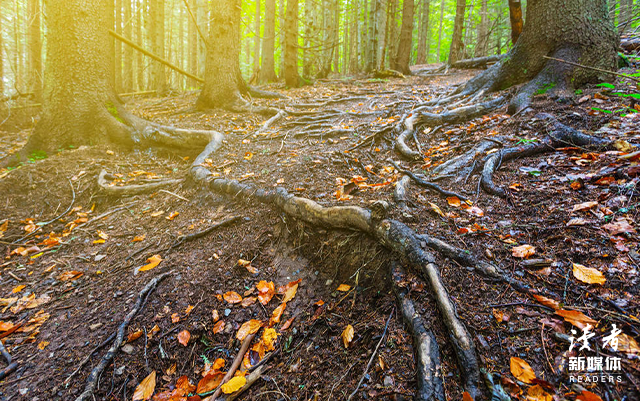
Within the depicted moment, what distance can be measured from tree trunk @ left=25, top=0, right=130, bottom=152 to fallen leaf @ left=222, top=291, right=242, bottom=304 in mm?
4681

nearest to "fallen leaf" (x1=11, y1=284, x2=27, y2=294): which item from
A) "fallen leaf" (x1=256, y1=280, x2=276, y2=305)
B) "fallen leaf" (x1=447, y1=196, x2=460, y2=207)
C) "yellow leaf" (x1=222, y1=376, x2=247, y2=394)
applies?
"fallen leaf" (x1=256, y1=280, x2=276, y2=305)

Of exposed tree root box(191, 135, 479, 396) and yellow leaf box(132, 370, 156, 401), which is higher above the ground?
exposed tree root box(191, 135, 479, 396)

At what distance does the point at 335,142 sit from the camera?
5051 millimetres

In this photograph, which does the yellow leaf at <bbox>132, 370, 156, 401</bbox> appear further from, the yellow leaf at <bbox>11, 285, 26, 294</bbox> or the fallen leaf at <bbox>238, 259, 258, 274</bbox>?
the yellow leaf at <bbox>11, 285, 26, 294</bbox>

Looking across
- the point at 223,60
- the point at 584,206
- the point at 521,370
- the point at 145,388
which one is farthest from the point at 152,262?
the point at 223,60

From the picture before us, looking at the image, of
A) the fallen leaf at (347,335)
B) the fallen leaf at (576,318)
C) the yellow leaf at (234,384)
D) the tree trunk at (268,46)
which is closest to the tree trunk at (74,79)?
the yellow leaf at (234,384)

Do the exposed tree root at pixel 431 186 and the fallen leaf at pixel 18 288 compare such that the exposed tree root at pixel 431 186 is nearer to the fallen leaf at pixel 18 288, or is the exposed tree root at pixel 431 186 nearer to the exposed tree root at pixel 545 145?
the exposed tree root at pixel 545 145

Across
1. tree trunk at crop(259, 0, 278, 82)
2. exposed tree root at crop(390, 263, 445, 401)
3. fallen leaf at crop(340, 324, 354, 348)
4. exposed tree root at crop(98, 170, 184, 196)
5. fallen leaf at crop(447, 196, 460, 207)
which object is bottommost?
fallen leaf at crop(340, 324, 354, 348)

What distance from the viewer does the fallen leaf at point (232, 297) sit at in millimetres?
2479

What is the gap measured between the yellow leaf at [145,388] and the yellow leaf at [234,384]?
1.75ft

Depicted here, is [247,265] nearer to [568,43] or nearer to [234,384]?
[234,384]

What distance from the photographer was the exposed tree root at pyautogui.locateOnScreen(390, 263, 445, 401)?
1.39m

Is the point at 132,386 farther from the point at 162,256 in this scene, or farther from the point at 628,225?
the point at 628,225

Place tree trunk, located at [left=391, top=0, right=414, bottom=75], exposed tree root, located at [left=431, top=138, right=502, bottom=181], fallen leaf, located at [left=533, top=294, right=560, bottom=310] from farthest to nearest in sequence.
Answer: tree trunk, located at [left=391, top=0, right=414, bottom=75], exposed tree root, located at [left=431, top=138, right=502, bottom=181], fallen leaf, located at [left=533, top=294, right=560, bottom=310]
